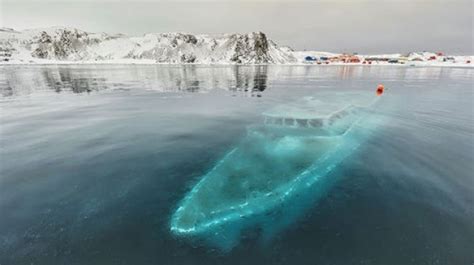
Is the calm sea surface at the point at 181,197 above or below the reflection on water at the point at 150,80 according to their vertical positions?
below

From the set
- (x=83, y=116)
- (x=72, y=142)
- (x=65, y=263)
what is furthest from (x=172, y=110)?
(x=65, y=263)

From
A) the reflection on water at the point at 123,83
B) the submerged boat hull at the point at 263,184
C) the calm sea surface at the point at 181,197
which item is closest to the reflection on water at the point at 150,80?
the reflection on water at the point at 123,83

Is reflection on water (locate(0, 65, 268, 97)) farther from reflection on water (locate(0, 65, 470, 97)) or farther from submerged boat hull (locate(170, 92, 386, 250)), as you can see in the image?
submerged boat hull (locate(170, 92, 386, 250))

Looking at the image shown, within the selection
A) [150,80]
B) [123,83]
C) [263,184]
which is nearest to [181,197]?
[263,184]

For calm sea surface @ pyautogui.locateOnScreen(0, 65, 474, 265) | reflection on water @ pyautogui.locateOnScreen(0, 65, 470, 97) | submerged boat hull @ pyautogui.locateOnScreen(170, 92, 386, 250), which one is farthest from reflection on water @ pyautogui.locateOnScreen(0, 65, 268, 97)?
calm sea surface @ pyautogui.locateOnScreen(0, 65, 474, 265)

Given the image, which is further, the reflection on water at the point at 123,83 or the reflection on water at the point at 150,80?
the reflection on water at the point at 150,80

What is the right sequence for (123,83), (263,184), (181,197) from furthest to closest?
(123,83) < (263,184) < (181,197)

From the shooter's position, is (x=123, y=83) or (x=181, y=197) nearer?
(x=181, y=197)

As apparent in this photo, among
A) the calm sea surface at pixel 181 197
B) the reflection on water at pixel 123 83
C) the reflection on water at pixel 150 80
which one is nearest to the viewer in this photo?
the calm sea surface at pixel 181 197

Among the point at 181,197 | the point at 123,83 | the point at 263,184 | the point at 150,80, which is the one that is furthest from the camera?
the point at 150,80

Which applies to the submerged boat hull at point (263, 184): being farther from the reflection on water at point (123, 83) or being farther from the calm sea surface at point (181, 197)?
the reflection on water at point (123, 83)

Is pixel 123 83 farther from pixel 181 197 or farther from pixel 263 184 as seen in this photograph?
pixel 263 184

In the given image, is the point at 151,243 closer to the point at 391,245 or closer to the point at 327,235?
the point at 327,235
